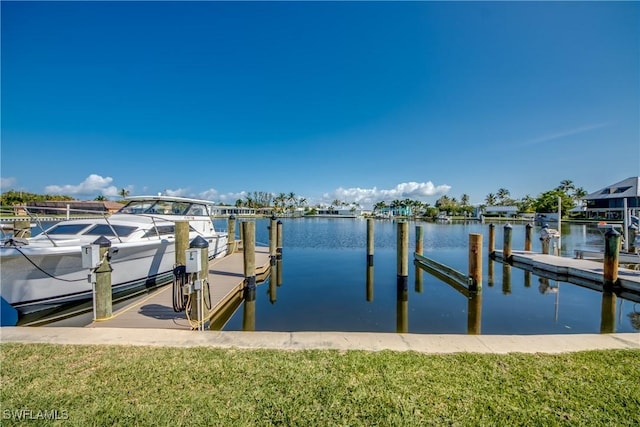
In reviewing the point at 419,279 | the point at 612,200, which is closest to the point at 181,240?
the point at 419,279

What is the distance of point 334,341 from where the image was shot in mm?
4348

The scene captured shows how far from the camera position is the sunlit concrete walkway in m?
→ 4.11

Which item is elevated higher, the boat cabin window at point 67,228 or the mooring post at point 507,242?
the boat cabin window at point 67,228

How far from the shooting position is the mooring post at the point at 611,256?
8.88 metres

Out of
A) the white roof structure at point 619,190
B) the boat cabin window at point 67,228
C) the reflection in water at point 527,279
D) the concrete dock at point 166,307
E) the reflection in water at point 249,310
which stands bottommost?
the reflection in water at point 249,310

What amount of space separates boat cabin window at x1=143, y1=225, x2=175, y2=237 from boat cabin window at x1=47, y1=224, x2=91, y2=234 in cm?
165

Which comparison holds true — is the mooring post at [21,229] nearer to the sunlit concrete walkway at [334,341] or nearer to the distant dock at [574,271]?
the sunlit concrete walkway at [334,341]

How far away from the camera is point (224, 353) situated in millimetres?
3914

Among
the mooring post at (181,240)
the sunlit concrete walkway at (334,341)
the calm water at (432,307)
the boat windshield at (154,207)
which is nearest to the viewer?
the sunlit concrete walkway at (334,341)

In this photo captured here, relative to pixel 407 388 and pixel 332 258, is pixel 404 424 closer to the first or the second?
pixel 407 388

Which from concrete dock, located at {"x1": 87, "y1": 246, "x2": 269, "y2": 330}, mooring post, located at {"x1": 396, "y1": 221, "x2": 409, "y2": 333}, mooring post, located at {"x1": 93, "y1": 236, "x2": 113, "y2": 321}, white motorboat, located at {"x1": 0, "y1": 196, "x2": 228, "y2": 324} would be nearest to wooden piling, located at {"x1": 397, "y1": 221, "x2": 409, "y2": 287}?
mooring post, located at {"x1": 396, "y1": 221, "x2": 409, "y2": 333}

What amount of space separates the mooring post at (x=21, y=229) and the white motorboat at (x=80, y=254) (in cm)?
160

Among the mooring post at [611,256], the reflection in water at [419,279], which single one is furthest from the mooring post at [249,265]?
the mooring post at [611,256]

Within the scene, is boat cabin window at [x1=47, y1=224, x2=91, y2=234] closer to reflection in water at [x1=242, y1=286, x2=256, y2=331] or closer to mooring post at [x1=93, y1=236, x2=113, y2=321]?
mooring post at [x1=93, y1=236, x2=113, y2=321]
